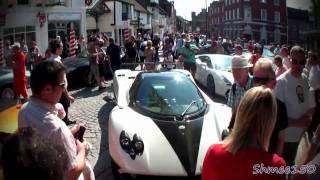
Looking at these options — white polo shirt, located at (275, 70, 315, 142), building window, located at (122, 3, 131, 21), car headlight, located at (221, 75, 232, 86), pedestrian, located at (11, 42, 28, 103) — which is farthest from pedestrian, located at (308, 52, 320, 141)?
building window, located at (122, 3, 131, 21)

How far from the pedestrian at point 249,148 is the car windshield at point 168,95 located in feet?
10.3

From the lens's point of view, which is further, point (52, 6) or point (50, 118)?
point (52, 6)

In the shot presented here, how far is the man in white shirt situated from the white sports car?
1.08m

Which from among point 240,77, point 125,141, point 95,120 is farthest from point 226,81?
point 240,77

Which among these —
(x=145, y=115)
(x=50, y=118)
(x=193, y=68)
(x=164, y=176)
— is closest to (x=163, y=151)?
(x=164, y=176)

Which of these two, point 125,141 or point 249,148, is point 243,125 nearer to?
point 249,148

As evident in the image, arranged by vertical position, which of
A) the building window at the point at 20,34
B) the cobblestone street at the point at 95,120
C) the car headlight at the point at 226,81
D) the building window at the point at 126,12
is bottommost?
the cobblestone street at the point at 95,120

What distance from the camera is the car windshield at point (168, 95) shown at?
5.80m

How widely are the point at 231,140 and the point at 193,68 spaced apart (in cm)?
1086

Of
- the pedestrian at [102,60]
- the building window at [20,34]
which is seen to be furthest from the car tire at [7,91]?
the building window at [20,34]

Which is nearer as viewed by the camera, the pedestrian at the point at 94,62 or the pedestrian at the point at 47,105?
the pedestrian at the point at 47,105

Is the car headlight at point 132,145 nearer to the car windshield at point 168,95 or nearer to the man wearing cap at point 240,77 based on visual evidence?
the car windshield at point 168,95

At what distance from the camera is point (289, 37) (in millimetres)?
4438

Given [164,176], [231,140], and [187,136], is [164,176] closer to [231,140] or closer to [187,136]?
[187,136]
